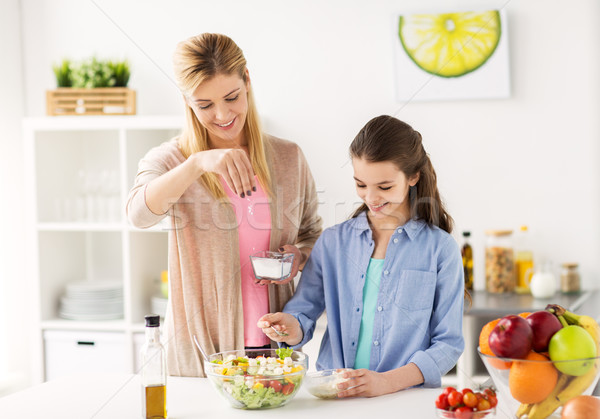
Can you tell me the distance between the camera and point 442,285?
1.08m

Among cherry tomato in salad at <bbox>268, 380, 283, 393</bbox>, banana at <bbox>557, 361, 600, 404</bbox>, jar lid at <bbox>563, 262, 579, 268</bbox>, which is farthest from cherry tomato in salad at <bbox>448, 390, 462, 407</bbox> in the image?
jar lid at <bbox>563, 262, 579, 268</bbox>

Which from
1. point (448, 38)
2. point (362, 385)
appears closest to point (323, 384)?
point (362, 385)

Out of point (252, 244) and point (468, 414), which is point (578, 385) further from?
point (252, 244)

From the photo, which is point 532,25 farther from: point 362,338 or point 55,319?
point 55,319

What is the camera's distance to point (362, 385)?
0.96 meters

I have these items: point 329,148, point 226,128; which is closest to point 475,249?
point 329,148

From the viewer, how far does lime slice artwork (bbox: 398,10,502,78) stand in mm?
1451

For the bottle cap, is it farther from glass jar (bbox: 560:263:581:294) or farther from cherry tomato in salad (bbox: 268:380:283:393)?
glass jar (bbox: 560:263:581:294)

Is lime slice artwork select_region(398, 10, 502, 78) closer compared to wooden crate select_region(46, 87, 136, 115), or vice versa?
lime slice artwork select_region(398, 10, 502, 78)

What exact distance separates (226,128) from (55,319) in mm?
1344

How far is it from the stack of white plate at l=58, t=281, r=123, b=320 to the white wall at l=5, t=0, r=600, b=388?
771mm

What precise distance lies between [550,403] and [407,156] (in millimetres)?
472

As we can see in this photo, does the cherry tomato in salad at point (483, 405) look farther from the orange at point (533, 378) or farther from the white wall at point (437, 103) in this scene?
the white wall at point (437, 103)

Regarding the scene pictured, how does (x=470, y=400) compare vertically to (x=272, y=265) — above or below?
below
